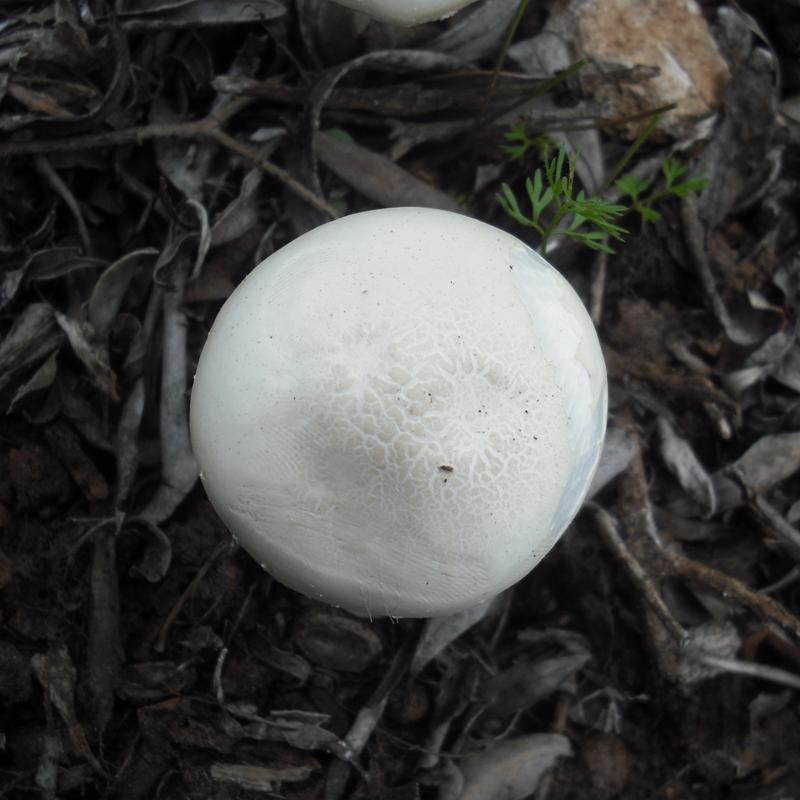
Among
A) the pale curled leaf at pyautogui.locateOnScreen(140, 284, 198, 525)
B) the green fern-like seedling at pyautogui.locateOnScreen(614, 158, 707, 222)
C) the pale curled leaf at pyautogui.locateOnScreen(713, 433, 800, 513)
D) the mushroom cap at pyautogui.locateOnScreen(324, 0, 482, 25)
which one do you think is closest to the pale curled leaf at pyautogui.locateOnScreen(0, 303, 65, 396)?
the pale curled leaf at pyautogui.locateOnScreen(140, 284, 198, 525)

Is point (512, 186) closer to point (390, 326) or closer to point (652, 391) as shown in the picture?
point (652, 391)

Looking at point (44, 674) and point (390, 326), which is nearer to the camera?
point (390, 326)

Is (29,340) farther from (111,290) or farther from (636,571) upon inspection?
(636,571)

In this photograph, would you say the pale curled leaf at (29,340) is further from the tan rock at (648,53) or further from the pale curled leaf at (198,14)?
the tan rock at (648,53)

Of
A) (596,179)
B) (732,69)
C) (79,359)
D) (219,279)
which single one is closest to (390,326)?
(219,279)

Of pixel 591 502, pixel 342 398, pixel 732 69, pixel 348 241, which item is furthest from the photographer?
pixel 732 69

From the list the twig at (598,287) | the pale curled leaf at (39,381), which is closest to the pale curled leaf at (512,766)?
the twig at (598,287)

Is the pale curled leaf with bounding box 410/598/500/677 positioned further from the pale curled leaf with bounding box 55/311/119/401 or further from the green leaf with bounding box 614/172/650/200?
the green leaf with bounding box 614/172/650/200

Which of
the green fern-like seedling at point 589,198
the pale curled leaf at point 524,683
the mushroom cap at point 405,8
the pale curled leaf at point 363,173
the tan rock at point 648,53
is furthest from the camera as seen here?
the tan rock at point 648,53
